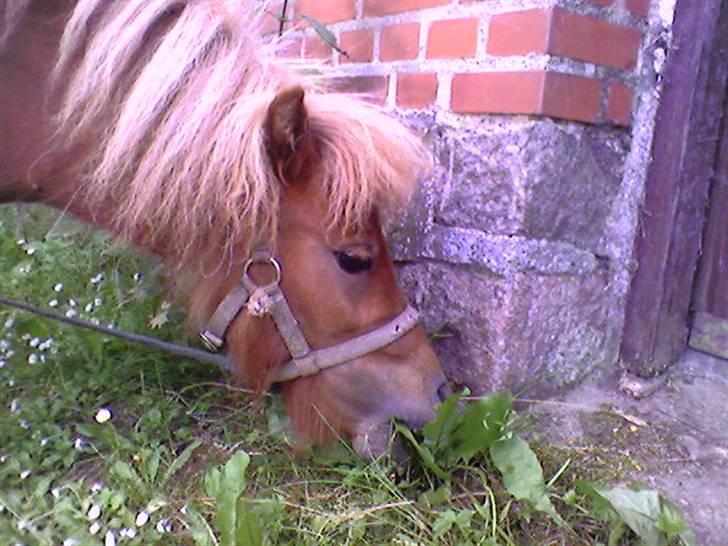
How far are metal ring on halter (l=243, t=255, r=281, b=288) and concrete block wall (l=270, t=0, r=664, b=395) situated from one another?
57 cm

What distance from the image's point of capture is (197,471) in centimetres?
160

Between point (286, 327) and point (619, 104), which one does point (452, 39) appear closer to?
point (619, 104)

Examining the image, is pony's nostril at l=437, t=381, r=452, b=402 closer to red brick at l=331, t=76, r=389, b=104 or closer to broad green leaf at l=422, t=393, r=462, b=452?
broad green leaf at l=422, t=393, r=462, b=452

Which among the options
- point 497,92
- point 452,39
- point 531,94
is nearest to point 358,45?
point 452,39

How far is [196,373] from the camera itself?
2.04 metres

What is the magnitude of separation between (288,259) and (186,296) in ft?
1.08

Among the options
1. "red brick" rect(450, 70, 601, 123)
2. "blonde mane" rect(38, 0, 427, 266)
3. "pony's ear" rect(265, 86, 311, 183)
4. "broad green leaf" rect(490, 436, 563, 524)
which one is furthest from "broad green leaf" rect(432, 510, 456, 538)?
"red brick" rect(450, 70, 601, 123)

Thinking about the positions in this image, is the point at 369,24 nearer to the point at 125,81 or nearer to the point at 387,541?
the point at 125,81

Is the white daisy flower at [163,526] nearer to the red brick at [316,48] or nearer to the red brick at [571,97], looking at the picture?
the red brick at [571,97]

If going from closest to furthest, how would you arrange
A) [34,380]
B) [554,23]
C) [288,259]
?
[288,259]
[554,23]
[34,380]

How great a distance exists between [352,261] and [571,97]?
28.2 inches

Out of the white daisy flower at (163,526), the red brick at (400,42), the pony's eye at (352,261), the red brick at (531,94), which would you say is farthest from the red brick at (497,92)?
the white daisy flower at (163,526)

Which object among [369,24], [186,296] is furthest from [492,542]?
[369,24]

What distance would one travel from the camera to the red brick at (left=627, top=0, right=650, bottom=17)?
5.88 ft
